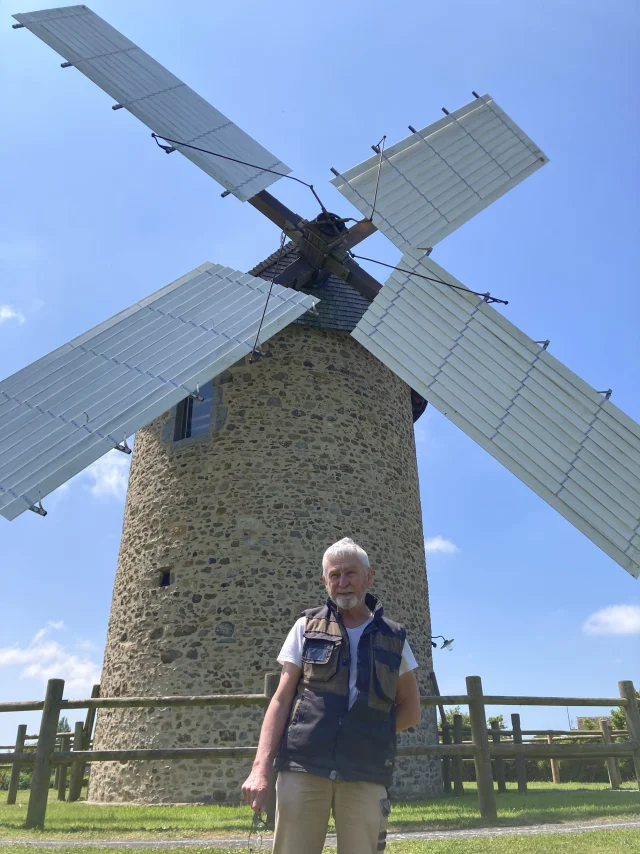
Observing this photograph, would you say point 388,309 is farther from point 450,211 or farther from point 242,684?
point 242,684

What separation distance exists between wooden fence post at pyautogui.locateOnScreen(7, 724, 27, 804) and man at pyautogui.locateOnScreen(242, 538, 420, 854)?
7.69 metres

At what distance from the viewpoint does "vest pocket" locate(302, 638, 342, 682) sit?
2369mm

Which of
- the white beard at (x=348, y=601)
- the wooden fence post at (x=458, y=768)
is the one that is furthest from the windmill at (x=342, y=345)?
the white beard at (x=348, y=601)

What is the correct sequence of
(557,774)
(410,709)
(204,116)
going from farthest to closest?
(557,774) < (204,116) < (410,709)

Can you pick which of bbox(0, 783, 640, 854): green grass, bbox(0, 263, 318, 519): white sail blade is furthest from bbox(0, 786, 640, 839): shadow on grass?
bbox(0, 263, 318, 519): white sail blade

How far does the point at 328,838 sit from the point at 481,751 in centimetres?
155

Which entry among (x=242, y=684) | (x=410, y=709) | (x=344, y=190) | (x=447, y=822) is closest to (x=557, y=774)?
(x=242, y=684)

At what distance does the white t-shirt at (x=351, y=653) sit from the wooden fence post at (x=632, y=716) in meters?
4.29

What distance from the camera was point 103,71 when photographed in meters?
10.1

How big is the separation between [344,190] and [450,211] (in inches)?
69.3

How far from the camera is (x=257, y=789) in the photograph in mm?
2191

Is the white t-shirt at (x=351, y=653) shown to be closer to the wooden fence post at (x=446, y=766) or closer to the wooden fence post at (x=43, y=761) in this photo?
the wooden fence post at (x=43, y=761)

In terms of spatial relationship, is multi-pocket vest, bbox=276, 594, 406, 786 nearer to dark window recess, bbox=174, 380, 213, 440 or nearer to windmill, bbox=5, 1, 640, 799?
windmill, bbox=5, 1, 640, 799

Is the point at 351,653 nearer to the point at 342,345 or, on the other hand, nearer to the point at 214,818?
the point at 214,818
